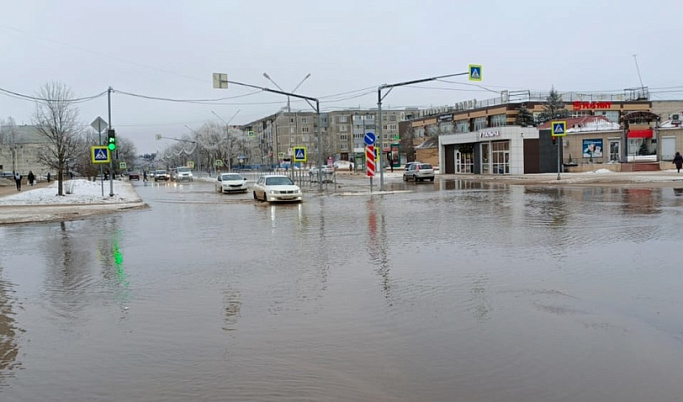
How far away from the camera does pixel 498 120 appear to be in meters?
86.3

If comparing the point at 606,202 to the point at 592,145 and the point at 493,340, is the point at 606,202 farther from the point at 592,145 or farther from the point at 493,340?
the point at 592,145

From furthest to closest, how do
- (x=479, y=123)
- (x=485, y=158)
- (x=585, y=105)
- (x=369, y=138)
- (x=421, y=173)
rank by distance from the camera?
(x=479, y=123) < (x=585, y=105) < (x=485, y=158) < (x=421, y=173) < (x=369, y=138)

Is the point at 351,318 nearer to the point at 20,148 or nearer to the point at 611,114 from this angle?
the point at 611,114

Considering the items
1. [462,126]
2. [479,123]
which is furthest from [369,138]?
[462,126]

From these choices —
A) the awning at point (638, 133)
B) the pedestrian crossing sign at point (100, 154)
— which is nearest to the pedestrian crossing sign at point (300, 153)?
the pedestrian crossing sign at point (100, 154)

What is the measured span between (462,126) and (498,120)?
7.99 metres

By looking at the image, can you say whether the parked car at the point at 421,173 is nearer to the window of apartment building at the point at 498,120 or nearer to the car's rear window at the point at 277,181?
the car's rear window at the point at 277,181

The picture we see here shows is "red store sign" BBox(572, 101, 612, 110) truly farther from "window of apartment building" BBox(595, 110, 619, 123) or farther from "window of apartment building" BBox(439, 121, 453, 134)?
"window of apartment building" BBox(439, 121, 453, 134)

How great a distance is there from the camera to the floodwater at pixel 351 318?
5004mm

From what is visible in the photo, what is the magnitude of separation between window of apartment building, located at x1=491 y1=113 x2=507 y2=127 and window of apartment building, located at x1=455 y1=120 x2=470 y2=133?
15.4 feet

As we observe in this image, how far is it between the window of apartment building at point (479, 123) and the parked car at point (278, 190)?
64727mm

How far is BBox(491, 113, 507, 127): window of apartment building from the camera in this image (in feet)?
279

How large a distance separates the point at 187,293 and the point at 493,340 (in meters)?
4.48

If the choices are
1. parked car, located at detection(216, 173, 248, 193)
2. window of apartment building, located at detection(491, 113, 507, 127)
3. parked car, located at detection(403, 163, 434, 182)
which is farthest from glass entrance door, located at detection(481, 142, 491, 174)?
window of apartment building, located at detection(491, 113, 507, 127)
